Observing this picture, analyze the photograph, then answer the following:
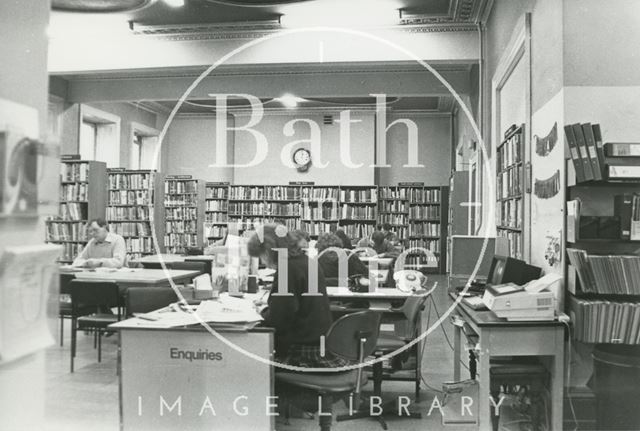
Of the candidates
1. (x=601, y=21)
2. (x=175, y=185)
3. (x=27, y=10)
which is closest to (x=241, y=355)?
(x=27, y=10)

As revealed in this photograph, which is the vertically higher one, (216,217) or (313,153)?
(313,153)

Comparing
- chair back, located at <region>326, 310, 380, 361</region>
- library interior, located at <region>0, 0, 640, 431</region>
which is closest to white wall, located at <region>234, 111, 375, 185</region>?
library interior, located at <region>0, 0, 640, 431</region>

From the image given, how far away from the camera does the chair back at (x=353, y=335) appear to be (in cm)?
305

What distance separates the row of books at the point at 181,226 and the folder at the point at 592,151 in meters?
10.1

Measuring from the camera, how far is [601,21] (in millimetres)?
3541

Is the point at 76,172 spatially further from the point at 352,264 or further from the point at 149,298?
the point at 149,298

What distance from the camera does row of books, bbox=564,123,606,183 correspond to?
3240 millimetres

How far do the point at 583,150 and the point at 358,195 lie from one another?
972 cm

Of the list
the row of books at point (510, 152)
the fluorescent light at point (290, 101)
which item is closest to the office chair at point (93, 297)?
the row of books at point (510, 152)

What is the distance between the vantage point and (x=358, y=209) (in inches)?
Answer: 514

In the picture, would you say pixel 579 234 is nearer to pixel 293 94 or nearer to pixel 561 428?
pixel 561 428

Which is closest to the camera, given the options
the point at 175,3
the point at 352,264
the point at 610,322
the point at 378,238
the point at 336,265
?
the point at 610,322

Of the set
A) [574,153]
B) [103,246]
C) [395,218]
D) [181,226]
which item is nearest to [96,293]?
[103,246]

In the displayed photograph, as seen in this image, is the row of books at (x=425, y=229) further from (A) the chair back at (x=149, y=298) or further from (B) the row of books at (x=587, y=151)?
(B) the row of books at (x=587, y=151)
